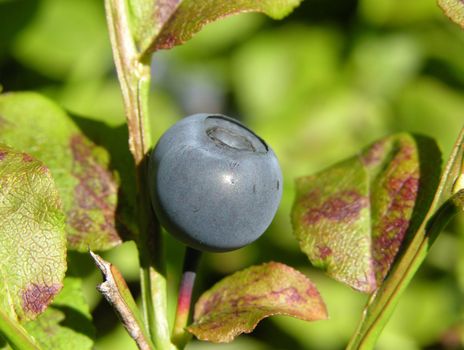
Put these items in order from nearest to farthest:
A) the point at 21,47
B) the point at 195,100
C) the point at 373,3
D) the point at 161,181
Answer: the point at 161,181 → the point at 21,47 → the point at 373,3 → the point at 195,100

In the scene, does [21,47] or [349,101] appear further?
[349,101]

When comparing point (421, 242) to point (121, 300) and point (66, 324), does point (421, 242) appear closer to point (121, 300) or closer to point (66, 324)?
point (121, 300)

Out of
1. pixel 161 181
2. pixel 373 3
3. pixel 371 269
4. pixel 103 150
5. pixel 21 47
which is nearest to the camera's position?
pixel 161 181

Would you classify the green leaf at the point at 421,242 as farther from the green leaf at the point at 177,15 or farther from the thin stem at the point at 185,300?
the green leaf at the point at 177,15

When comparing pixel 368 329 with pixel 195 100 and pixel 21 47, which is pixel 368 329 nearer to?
pixel 21 47

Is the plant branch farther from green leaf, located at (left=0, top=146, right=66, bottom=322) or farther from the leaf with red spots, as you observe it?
the leaf with red spots

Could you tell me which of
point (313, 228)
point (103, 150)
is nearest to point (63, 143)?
point (103, 150)

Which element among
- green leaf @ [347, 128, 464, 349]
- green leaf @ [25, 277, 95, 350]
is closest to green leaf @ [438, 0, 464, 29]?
green leaf @ [347, 128, 464, 349]
